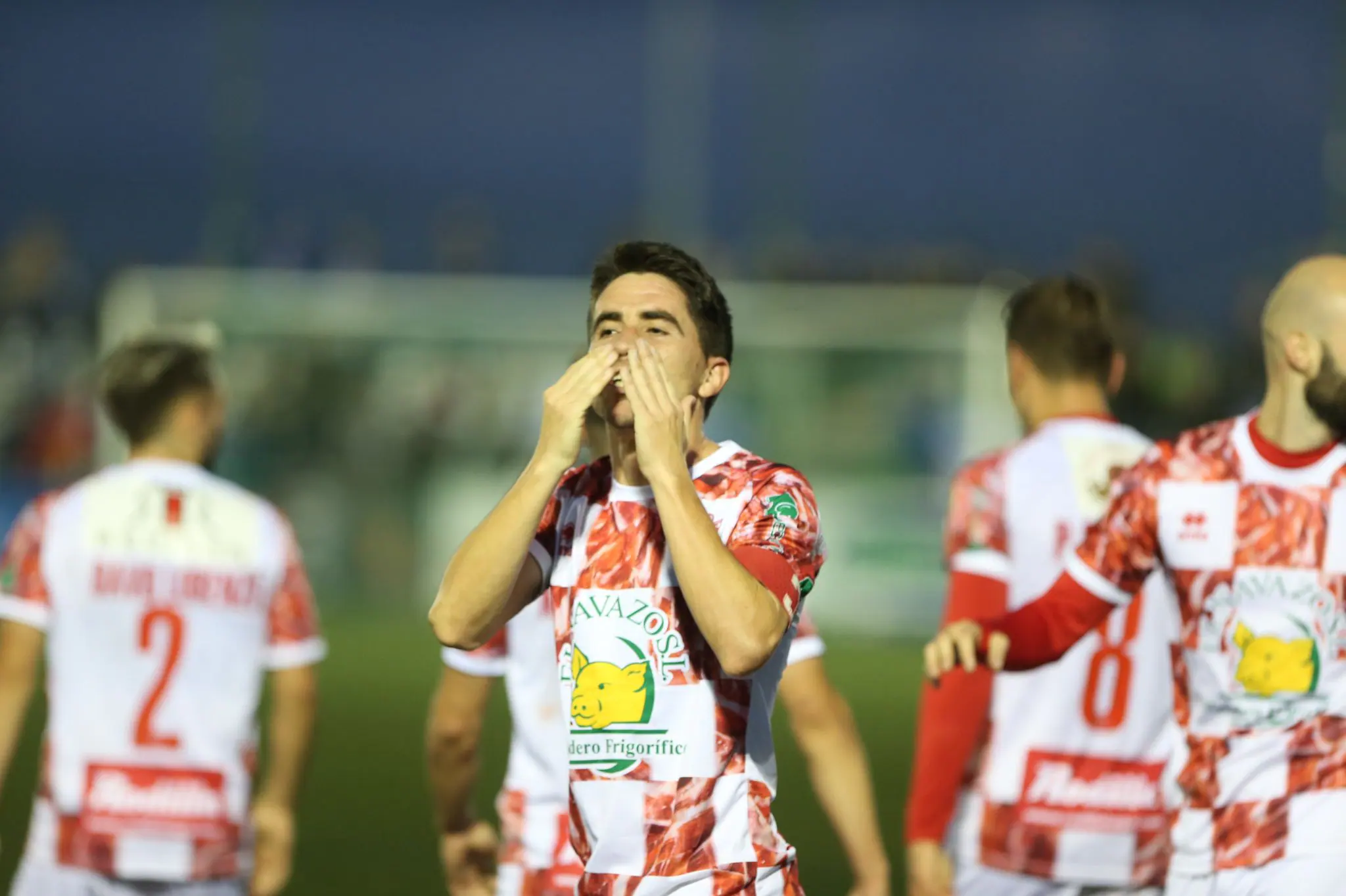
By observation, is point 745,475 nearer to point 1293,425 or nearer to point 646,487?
point 646,487

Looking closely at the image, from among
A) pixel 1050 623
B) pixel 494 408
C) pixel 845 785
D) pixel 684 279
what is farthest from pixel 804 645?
pixel 494 408

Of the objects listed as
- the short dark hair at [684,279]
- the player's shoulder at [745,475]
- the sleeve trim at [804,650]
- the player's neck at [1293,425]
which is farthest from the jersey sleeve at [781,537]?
the player's neck at [1293,425]

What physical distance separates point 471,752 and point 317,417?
16.3m

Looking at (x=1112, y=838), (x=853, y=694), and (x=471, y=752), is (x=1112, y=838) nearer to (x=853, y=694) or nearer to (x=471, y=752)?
(x=471, y=752)

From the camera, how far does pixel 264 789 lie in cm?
556

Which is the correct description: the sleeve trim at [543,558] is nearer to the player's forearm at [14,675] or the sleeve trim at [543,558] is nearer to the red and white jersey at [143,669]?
the red and white jersey at [143,669]

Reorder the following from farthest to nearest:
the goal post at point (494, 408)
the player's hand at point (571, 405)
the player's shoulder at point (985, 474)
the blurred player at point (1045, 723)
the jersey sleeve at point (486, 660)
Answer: the goal post at point (494, 408), the player's shoulder at point (985, 474), the blurred player at point (1045, 723), the jersey sleeve at point (486, 660), the player's hand at point (571, 405)

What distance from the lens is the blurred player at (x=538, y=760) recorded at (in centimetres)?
475

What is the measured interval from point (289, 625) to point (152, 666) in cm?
37

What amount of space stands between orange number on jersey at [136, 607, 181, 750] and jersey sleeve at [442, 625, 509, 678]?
732mm

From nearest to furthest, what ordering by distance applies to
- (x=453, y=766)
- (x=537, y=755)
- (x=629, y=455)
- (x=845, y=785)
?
1. (x=629, y=455)
2. (x=845, y=785)
3. (x=537, y=755)
4. (x=453, y=766)

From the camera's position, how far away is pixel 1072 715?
18.0 feet

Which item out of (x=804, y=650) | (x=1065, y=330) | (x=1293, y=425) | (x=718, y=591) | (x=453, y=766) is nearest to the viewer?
(x=718, y=591)

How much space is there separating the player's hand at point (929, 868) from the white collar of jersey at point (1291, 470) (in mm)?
1523
